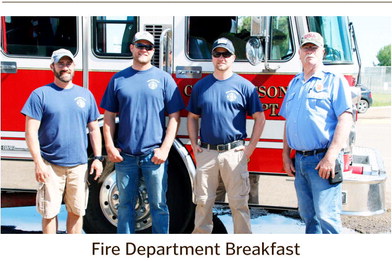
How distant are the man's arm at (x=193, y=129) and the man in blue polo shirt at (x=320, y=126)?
32.1 inches

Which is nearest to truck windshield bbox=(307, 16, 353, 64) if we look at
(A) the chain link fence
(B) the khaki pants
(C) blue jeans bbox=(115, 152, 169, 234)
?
(B) the khaki pants

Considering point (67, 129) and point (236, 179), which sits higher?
point (67, 129)

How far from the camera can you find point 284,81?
442 centimetres

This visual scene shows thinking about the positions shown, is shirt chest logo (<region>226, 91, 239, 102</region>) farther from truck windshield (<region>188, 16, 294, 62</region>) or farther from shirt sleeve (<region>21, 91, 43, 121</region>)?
shirt sleeve (<region>21, 91, 43, 121</region>)

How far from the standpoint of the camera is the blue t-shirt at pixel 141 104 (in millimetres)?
4027

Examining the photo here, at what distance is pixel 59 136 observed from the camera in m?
3.93

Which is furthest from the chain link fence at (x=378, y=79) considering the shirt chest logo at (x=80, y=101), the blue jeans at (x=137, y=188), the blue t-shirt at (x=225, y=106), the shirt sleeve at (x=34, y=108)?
the shirt sleeve at (x=34, y=108)

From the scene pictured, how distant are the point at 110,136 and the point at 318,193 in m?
1.73

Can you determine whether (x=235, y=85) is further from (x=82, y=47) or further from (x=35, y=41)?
(x=35, y=41)

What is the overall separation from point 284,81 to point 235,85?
61 cm

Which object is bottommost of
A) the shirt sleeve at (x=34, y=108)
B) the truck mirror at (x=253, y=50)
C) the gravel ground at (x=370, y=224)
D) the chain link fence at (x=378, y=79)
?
the gravel ground at (x=370, y=224)
